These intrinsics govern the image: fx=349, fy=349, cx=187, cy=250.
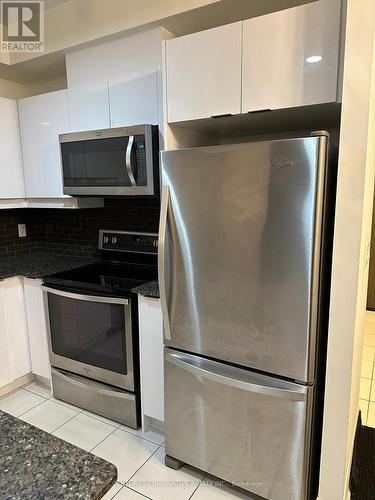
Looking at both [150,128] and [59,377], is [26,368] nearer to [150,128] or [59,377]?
[59,377]

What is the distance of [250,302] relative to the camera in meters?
1.50

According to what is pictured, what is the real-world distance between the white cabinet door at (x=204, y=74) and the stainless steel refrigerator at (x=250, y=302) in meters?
0.26

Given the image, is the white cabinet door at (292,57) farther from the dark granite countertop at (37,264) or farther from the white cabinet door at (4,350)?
the white cabinet door at (4,350)

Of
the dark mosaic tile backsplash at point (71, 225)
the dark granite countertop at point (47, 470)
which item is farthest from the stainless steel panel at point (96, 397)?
the dark granite countertop at point (47, 470)

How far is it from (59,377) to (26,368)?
0.36 metres

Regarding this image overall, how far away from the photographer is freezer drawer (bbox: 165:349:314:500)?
148 cm

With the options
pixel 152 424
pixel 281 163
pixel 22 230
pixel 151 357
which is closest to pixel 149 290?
pixel 151 357

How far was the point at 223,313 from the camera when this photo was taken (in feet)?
5.16

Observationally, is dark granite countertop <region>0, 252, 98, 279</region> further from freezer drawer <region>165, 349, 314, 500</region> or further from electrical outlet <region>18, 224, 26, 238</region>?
freezer drawer <region>165, 349, 314, 500</region>

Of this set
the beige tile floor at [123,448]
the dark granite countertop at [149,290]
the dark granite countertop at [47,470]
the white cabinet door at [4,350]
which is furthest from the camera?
the white cabinet door at [4,350]

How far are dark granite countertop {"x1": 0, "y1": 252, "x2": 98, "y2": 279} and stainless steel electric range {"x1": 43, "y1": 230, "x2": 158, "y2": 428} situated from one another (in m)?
0.15

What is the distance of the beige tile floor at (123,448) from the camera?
1743mm

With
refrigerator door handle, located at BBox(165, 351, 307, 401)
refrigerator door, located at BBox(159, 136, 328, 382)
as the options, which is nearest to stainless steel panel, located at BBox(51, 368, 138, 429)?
refrigerator door handle, located at BBox(165, 351, 307, 401)

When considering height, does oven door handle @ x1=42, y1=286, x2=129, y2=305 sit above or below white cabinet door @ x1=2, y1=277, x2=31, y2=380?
above
